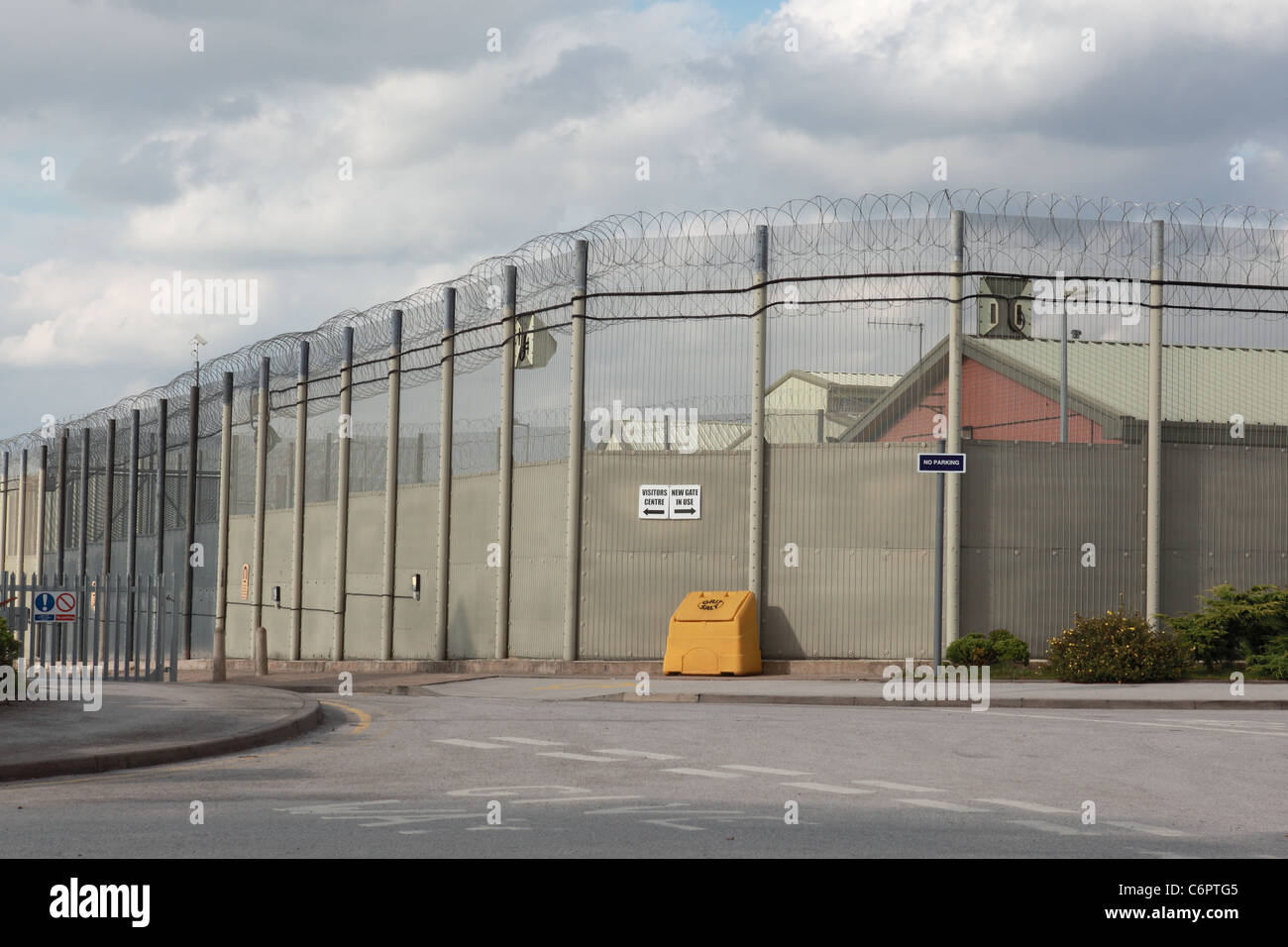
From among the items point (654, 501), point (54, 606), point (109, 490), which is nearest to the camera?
point (54, 606)

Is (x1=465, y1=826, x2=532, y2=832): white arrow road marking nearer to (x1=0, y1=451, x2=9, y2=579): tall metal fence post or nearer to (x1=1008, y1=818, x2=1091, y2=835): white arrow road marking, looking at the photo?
(x1=1008, y1=818, x2=1091, y2=835): white arrow road marking

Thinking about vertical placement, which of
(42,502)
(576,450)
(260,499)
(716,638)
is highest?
(576,450)

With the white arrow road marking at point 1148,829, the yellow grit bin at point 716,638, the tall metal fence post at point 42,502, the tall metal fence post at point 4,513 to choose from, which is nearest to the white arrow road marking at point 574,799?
the white arrow road marking at point 1148,829

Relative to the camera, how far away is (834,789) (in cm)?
1130

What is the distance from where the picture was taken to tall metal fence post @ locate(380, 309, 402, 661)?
107 feet

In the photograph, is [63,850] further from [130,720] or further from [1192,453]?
[1192,453]

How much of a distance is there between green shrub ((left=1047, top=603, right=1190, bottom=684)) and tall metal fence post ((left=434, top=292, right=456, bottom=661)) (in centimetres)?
1273

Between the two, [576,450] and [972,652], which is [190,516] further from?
[972,652]

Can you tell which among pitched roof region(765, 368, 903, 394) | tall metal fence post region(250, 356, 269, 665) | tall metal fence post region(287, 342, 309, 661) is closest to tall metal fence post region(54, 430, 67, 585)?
tall metal fence post region(250, 356, 269, 665)

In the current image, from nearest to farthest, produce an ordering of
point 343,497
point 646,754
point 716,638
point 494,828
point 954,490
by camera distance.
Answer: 1. point 494,828
2. point 646,754
3. point 716,638
4. point 954,490
5. point 343,497

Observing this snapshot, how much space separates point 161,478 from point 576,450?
1982 cm

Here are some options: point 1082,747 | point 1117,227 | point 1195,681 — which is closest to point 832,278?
point 1117,227

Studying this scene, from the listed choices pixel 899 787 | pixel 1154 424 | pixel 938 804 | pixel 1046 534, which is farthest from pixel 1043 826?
pixel 1154 424
